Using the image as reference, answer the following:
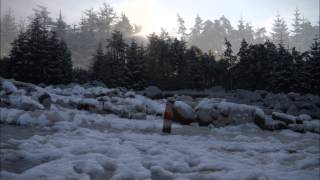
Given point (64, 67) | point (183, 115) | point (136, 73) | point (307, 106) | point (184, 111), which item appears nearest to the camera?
point (183, 115)

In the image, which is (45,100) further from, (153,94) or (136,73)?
(136,73)

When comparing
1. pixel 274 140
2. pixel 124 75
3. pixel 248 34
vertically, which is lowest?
pixel 274 140

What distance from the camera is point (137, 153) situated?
6492 mm

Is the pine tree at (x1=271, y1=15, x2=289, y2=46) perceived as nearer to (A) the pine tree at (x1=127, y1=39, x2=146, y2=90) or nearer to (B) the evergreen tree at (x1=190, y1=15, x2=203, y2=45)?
(B) the evergreen tree at (x1=190, y1=15, x2=203, y2=45)

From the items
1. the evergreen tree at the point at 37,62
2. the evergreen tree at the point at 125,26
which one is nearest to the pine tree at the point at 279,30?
the evergreen tree at the point at 125,26

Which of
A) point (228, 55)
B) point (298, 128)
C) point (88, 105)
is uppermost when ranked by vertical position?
point (228, 55)

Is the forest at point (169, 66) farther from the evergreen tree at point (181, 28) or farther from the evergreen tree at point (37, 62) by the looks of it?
the evergreen tree at point (181, 28)

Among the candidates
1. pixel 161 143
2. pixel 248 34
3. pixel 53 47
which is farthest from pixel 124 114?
pixel 248 34

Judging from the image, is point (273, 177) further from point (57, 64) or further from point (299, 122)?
point (57, 64)

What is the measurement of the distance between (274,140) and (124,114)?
6.17 m

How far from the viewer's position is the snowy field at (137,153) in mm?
5066

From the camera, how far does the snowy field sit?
16.6 ft

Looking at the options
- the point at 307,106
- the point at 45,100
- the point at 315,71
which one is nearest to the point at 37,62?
the point at 45,100

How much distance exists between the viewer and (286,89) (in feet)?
96.5
